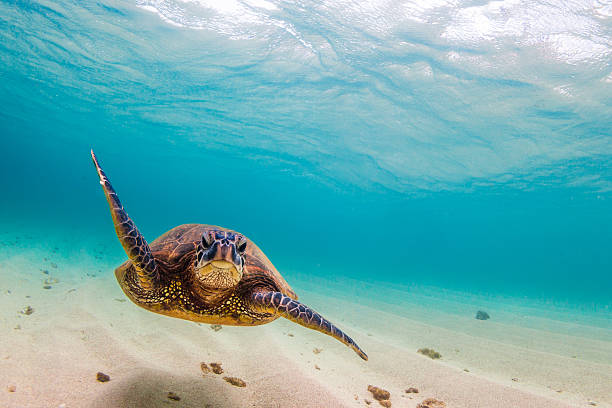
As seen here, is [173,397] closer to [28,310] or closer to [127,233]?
[127,233]

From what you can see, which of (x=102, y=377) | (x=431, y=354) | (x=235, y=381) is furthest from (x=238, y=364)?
(x=431, y=354)

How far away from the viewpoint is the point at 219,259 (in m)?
2.28

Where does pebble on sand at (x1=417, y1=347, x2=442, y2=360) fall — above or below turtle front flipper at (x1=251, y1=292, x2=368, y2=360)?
above

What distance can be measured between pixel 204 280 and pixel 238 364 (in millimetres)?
2043

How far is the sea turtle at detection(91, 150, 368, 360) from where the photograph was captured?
7.79 feet

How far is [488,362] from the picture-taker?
17.6ft

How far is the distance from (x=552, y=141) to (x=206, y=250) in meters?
21.8

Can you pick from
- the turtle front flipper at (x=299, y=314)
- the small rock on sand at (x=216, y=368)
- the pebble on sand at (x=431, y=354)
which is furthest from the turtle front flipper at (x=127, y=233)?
the pebble on sand at (x=431, y=354)

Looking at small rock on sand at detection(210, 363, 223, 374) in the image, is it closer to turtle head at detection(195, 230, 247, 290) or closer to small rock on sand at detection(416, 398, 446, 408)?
turtle head at detection(195, 230, 247, 290)

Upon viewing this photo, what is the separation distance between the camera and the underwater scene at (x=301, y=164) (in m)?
3.12

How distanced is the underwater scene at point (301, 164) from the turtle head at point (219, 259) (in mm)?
25

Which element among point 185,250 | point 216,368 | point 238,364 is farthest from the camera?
point 238,364

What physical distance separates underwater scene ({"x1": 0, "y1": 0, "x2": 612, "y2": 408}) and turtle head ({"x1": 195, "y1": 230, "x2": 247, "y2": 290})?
0.08 feet

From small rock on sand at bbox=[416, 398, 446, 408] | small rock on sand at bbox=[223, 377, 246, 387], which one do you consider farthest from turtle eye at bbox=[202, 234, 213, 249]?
small rock on sand at bbox=[416, 398, 446, 408]
